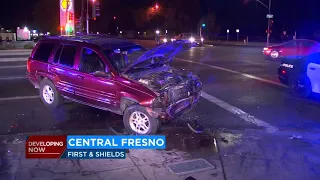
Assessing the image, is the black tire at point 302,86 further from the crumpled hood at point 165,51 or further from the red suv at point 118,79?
the red suv at point 118,79

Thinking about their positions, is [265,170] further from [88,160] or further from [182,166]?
[88,160]

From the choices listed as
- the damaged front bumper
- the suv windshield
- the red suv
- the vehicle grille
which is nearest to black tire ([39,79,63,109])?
the red suv

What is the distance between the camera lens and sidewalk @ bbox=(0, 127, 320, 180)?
5.33m

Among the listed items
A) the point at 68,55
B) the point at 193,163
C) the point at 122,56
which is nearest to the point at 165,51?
the point at 122,56

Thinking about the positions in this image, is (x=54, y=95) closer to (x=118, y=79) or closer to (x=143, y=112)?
(x=118, y=79)

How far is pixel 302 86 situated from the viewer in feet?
36.0

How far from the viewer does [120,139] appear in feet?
19.2

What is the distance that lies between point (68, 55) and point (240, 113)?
14.3 ft

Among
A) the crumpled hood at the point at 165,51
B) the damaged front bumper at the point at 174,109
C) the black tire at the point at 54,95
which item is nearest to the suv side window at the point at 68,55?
the black tire at the point at 54,95

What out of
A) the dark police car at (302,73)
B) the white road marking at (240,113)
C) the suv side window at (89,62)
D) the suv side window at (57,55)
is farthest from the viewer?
the dark police car at (302,73)

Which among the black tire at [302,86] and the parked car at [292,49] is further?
the parked car at [292,49]

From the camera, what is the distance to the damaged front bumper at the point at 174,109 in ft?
23.0

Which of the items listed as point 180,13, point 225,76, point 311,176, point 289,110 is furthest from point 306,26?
point 311,176

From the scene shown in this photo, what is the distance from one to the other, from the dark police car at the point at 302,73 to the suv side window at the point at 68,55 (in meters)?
6.49
